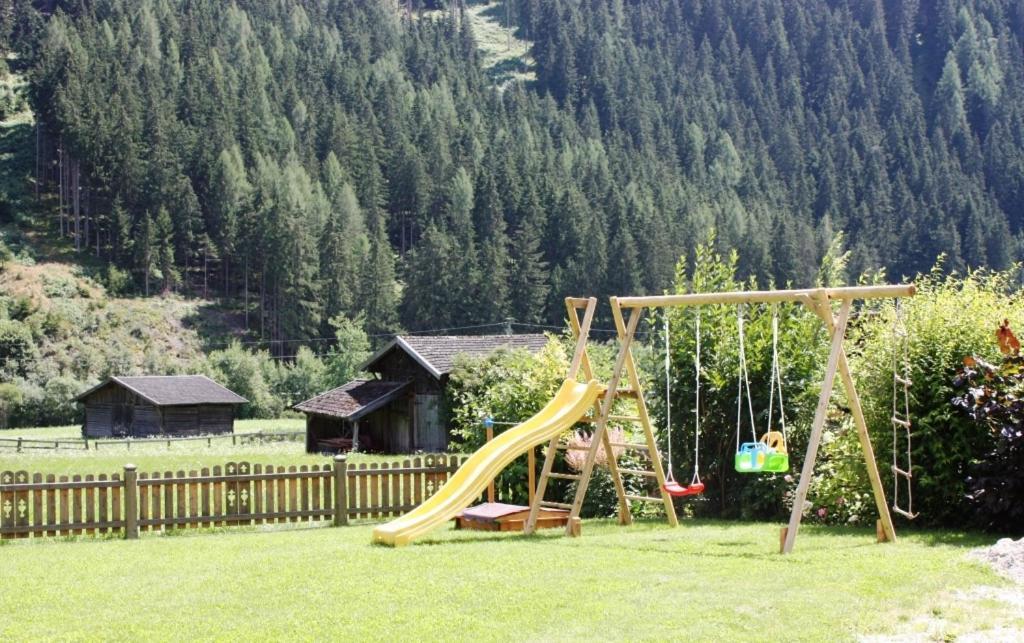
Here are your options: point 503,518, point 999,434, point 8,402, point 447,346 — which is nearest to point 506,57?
point 8,402

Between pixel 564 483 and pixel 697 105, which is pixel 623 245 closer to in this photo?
pixel 697 105

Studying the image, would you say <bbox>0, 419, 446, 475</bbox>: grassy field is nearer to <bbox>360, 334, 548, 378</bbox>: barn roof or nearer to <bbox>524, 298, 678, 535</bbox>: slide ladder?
<bbox>360, 334, 548, 378</bbox>: barn roof

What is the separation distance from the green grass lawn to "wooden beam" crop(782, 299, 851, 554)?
0.26 m

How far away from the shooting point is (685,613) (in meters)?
8.58

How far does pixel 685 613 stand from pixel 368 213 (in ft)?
349

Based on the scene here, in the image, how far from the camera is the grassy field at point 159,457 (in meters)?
35.7

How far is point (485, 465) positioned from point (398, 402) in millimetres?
31866

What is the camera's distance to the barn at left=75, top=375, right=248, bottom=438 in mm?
58188

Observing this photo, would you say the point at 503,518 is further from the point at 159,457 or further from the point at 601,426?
the point at 159,457

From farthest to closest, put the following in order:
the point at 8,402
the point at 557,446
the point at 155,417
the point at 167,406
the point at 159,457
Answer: the point at 8,402 < the point at 155,417 < the point at 167,406 < the point at 159,457 < the point at 557,446

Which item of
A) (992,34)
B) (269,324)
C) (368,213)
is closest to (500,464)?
(269,324)

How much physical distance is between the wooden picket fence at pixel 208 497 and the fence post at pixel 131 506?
1cm

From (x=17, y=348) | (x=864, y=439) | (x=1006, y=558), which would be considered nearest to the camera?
(x=1006, y=558)

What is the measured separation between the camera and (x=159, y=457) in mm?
41031
